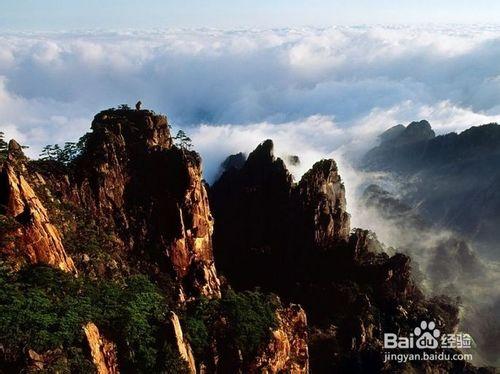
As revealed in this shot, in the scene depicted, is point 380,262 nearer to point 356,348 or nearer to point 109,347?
point 356,348

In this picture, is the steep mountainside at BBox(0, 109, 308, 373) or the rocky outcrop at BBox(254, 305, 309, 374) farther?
the rocky outcrop at BBox(254, 305, 309, 374)

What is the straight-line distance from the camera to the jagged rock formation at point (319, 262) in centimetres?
7019

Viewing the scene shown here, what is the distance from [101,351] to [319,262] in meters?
49.1

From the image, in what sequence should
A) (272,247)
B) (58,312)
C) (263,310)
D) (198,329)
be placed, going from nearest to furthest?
1. (58,312)
2. (198,329)
3. (263,310)
4. (272,247)

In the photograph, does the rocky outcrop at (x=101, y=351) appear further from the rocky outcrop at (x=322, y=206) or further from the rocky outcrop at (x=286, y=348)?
the rocky outcrop at (x=322, y=206)

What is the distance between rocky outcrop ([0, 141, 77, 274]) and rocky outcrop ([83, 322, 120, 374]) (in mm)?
6859

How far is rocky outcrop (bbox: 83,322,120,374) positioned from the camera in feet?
121

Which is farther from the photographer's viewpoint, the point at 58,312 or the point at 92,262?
the point at 92,262

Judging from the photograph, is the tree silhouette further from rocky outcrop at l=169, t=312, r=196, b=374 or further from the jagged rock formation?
the jagged rock formation

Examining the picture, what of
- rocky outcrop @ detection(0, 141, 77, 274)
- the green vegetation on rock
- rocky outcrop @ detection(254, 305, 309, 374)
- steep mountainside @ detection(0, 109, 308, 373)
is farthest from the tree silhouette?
rocky outcrop @ detection(254, 305, 309, 374)

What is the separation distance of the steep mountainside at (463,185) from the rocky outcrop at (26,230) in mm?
121818

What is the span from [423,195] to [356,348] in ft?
409

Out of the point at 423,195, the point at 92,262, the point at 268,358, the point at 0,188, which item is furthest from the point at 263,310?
the point at 423,195

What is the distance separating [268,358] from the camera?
4941cm
